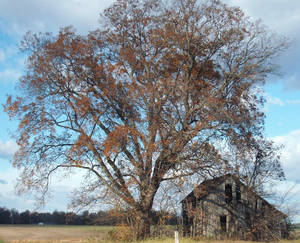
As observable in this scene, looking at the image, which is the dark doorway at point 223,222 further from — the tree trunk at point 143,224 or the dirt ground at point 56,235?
the dirt ground at point 56,235

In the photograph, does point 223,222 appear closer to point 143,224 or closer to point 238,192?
point 238,192

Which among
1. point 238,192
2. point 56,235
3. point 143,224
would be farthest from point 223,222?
point 56,235

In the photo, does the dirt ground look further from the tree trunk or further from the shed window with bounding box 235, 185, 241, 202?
the shed window with bounding box 235, 185, 241, 202

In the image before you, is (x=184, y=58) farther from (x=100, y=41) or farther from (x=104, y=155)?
(x=104, y=155)

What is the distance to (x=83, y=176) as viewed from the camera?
60.2 feet

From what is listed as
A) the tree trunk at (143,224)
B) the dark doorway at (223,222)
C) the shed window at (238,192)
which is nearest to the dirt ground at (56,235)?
the tree trunk at (143,224)

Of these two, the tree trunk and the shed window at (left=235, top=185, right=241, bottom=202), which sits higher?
the shed window at (left=235, top=185, right=241, bottom=202)

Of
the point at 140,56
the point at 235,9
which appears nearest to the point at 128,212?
the point at 140,56

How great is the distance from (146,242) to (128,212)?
268cm

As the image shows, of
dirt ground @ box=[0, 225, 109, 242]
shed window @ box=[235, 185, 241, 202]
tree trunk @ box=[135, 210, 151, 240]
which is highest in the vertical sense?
shed window @ box=[235, 185, 241, 202]

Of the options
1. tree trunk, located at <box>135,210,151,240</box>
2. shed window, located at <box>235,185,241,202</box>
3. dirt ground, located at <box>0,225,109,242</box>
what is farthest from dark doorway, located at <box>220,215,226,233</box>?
dirt ground, located at <box>0,225,109,242</box>

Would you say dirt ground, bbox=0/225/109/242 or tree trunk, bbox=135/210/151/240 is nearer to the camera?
tree trunk, bbox=135/210/151/240

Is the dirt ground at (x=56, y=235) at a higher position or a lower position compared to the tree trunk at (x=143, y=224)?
lower

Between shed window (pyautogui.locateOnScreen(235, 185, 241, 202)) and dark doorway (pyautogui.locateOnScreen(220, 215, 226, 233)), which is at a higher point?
shed window (pyautogui.locateOnScreen(235, 185, 241, 202))
